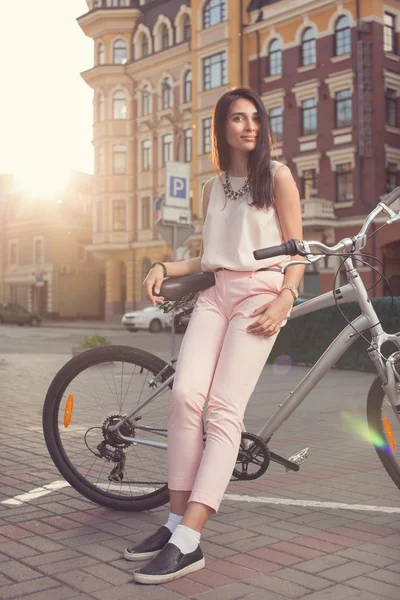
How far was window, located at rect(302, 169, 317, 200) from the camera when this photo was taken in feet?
118

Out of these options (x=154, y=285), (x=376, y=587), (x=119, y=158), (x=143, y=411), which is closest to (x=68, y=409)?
(x=143, y=411)

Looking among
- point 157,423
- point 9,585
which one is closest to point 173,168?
point 157,423

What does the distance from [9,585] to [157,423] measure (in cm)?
122

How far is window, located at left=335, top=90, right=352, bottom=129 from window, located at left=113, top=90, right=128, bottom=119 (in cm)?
1545

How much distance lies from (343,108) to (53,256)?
2685 centimetres

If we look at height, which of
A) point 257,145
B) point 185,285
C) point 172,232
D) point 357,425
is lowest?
point 357,425

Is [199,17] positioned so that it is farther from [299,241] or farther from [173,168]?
[299,241]

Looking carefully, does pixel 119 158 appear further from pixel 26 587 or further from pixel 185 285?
pixel 26 587

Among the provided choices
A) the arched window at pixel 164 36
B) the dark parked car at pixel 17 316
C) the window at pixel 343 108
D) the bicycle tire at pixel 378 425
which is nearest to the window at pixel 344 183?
the window at pixel 343 108

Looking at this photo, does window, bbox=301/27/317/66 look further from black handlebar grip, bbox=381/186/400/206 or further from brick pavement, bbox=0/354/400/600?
black handlebar grip, bbox=381/186/400/206

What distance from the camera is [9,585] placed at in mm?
2998

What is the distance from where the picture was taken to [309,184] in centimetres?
3600

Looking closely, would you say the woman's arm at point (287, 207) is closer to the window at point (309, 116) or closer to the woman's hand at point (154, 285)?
the woman's hand at point (154, 285)

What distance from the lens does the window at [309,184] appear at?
35.8 m
